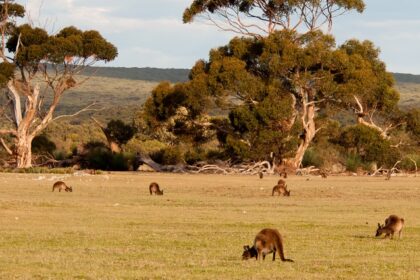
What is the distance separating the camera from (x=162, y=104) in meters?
64.2

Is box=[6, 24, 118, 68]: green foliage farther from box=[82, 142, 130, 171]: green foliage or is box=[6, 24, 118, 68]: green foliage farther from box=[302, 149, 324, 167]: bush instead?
box=[302, 149, 324, 167]: bush

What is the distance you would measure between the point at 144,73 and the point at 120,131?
12453cm

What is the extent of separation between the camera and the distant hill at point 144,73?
595ft

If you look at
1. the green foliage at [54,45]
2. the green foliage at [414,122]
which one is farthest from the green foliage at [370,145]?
the green foliage at [54,45]

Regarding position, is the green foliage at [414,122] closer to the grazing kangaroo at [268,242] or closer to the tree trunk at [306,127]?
the tree trunk at [306,127]

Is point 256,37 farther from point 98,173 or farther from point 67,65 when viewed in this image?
point 98,173

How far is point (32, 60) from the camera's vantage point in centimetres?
6116

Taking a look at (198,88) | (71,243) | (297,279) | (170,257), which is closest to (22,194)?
(71,243)

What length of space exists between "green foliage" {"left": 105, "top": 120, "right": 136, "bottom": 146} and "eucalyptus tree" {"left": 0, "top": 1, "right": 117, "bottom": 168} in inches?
202

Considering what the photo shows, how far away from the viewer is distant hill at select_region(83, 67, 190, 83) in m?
181

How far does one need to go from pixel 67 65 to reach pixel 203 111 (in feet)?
31.2

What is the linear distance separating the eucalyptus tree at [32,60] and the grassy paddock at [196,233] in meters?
20.9

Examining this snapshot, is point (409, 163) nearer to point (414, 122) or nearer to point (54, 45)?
point (414, 122)

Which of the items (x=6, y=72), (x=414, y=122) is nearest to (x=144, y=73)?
(x=414, y=122)
